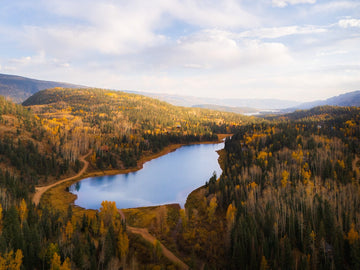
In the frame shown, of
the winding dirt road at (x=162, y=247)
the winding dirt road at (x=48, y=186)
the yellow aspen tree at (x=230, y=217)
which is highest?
the yellow aspen tree at (x=230, y=217)

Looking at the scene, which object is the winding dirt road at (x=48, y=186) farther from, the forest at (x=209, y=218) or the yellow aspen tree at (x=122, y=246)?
the yellow aspen tree at (x=122, y=246)

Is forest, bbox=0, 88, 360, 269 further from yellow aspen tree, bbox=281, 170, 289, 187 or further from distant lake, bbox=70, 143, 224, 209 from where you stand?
distant lake, bbox=70, 143, 224, 209

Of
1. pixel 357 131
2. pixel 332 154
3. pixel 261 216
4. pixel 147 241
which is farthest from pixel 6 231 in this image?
pixel 357 131

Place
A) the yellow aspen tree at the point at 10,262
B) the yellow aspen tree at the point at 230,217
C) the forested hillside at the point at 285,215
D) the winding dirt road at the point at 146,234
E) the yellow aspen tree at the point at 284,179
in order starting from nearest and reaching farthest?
1. the yellow aspen tree at the point at 10,262
2. the forested hillside at the point at 285,215
3. the winding dirt road at the point at 146,234
4. the yellow aspen tree at the point at 230,217
5. the yellow aspen tree at the point at 284,179

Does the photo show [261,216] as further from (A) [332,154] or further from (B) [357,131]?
(B) [357,131]

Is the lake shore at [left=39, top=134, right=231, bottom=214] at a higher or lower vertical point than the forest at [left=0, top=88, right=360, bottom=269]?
lower

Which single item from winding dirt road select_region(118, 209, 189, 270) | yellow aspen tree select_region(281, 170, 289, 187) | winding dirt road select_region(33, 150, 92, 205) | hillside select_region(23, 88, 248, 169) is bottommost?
winding dirt road select_region(118, 209, 189, 270)

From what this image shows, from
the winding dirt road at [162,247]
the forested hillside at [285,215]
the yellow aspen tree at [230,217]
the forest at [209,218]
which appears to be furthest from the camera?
the yellow aspen tree at [230,217]

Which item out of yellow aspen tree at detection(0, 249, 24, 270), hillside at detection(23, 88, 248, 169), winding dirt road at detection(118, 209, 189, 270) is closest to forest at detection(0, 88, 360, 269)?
yellow aspen tree at detection(0, 249, 24, 270)

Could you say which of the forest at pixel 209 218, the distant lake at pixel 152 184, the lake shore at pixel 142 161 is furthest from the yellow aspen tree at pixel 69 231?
the lake shore at pixel 142 161

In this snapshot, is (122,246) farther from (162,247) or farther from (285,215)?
(285,215)
